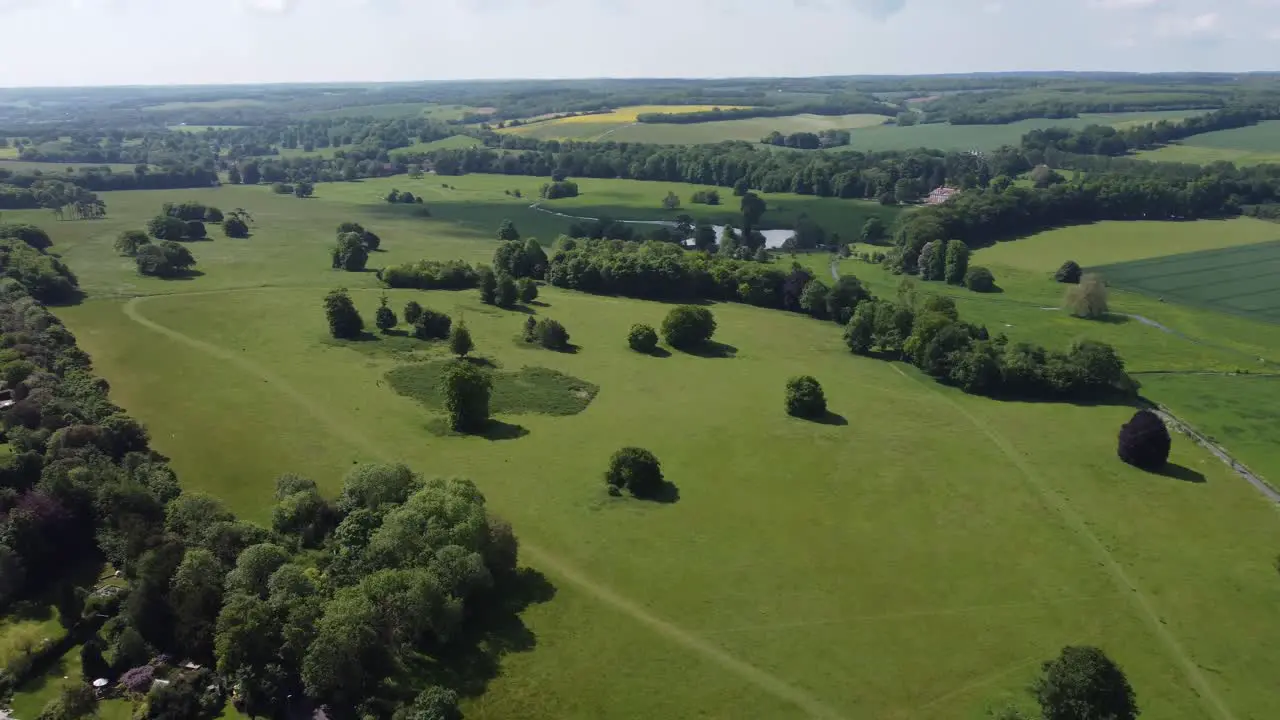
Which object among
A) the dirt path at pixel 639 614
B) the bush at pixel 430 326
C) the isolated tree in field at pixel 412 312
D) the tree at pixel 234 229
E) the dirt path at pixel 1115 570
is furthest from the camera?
the tree at pixel 234 229

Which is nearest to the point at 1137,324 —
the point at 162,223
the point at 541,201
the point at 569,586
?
the point at 569,586

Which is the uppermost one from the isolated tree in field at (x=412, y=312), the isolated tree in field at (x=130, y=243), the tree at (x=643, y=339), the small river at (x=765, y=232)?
the isolated tree in field at (x=130, y=243)

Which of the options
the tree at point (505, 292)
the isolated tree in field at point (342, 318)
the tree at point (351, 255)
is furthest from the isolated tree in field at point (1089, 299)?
the tree at point (351, 255)

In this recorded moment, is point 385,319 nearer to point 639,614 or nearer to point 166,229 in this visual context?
point 639,614

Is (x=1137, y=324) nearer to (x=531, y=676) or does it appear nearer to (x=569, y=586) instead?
(x=569, y=586)

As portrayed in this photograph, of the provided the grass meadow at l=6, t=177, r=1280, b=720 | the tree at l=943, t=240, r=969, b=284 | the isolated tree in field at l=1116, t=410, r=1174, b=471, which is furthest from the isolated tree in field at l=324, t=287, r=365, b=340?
the tree at l=943, t=240, r=969, b=284

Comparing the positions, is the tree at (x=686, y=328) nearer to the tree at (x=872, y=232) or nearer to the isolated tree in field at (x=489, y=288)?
the isolated tree in field at (x=489, y=288)
